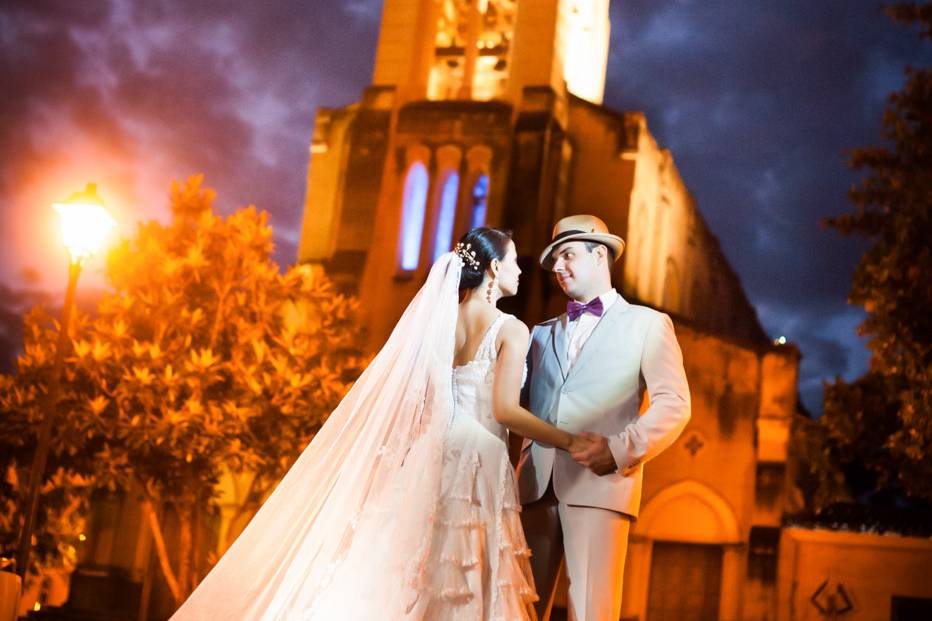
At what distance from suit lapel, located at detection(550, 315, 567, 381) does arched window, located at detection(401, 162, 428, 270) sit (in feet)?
63.4

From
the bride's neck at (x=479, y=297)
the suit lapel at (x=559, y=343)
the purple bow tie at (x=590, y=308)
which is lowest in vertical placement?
the suit lapel at (x=559, y=343)

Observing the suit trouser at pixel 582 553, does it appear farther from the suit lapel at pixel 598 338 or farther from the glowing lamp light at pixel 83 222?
the glowing lamp light at pixel 83 222

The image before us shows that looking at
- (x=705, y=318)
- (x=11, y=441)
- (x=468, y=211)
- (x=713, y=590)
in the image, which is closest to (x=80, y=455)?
(x=11, y=441)

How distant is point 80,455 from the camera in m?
17.5

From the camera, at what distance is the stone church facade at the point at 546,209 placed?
74.3 feet

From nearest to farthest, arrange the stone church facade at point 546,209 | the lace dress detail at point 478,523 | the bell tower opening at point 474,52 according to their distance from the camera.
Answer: the lace dress detail at point 478,523
the stone church facade at point 546,209
the bell tower opening at point 474,52

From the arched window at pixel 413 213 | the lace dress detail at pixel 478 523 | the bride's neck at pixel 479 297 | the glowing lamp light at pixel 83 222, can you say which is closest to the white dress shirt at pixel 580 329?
the lace dress detail at pixel 478 523

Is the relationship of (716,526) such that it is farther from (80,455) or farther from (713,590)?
(80,455)

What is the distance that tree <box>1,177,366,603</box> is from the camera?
16.0 metres

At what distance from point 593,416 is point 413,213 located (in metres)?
20.3

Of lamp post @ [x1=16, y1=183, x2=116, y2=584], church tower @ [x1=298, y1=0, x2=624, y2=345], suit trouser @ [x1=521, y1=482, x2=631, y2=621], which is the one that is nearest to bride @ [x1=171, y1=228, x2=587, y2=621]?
suit trouser @ [x1=521, y1=482, x2=631, y2=621]

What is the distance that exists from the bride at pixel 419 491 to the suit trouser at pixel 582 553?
13 cm

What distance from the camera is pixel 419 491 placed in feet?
19.4

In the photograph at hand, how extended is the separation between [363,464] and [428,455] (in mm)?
500
